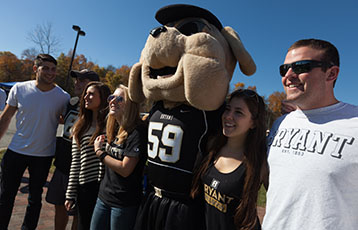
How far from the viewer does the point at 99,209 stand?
88.4 inches

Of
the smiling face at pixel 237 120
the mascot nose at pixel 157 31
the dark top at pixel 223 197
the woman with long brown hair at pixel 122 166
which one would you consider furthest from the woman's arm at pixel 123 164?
the mascot nose at pixel 157 31

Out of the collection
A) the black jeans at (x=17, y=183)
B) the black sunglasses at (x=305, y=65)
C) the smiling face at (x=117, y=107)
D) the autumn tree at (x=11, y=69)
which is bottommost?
the black jeans at (x=17, y=183)

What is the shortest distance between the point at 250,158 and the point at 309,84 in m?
0.69

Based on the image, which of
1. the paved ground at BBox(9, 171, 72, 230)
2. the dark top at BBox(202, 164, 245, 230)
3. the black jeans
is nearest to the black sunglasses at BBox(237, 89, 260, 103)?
the dark top at BBox(202, 164, 245, 230)

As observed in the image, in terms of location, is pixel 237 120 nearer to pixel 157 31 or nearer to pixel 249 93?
pixel 249 93

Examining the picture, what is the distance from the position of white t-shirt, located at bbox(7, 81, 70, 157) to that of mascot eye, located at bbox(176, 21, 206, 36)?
2274mm

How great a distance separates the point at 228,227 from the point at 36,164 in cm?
280

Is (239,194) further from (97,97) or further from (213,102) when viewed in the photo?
(97,97)

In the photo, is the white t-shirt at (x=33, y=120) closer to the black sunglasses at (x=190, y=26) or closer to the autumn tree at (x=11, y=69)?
the black sunglasses at (x=190, y=26)

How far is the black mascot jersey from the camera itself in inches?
75.0

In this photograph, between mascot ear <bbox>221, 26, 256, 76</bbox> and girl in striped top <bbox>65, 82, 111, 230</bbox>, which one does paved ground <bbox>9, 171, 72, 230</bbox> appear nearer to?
girl in striped top <bbox>65, 82, 111, 230</bbox>

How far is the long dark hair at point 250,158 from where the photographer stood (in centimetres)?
156

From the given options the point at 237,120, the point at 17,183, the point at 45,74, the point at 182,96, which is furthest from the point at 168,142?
A: the point at 17,183

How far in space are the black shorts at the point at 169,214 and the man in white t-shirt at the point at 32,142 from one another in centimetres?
188
